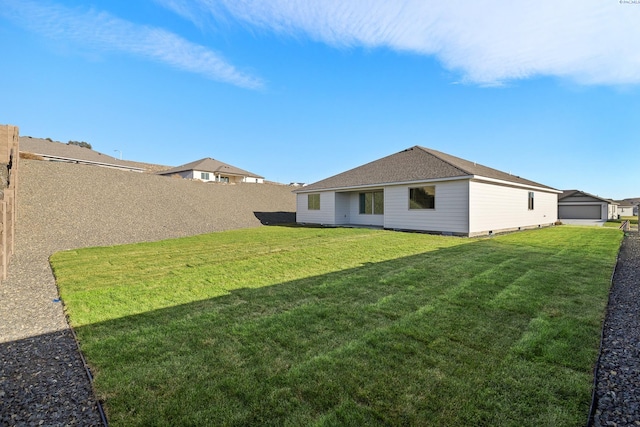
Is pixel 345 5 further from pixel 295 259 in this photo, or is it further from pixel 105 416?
pixel 105 416

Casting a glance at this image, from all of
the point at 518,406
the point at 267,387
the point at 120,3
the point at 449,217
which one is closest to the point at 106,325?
the point at 267,387

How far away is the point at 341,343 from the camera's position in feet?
10.1

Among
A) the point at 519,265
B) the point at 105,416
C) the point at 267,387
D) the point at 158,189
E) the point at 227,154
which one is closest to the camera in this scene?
the point at 105,416

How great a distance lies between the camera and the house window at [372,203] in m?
17.2

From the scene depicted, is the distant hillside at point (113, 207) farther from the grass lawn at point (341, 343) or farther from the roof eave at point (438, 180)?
the grass lawn at point (341, 343)

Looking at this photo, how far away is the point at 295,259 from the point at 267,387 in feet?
18.0

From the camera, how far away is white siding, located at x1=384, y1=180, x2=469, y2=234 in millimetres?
12898

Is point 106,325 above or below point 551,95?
below

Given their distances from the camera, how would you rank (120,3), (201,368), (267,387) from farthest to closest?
(120,3)
(201,368)
(267,387)

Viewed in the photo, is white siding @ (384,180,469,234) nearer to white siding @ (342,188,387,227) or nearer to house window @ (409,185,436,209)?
house window @ (409,185,436,209)

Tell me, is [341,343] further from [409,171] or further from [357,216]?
[357,216]

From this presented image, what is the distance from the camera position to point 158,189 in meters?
18.9

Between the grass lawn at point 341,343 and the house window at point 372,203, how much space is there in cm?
1070

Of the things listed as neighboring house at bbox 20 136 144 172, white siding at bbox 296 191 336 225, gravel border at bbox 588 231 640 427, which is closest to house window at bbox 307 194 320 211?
white siding at bbox 296 191 336 225
